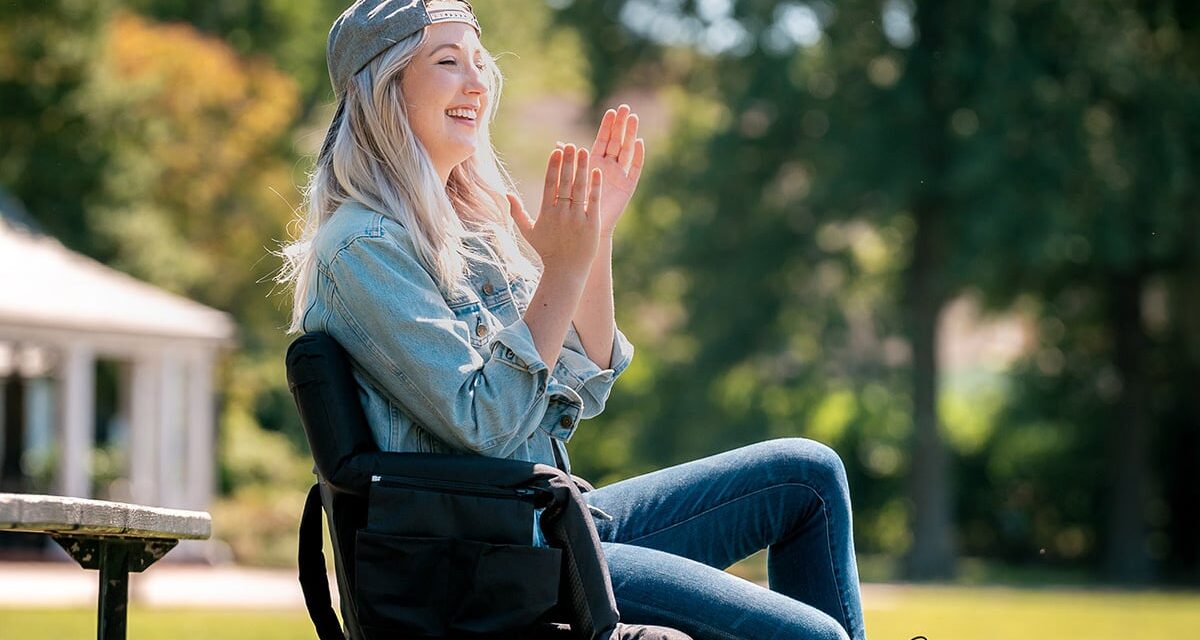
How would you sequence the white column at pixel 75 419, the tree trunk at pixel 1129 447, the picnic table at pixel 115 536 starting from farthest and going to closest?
the tree trunk at pixel 1129 447 < the white column at pixel 75 419 < the picnic table at pixel 115 536

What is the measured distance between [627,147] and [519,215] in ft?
1.14

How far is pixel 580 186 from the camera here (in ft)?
8.46

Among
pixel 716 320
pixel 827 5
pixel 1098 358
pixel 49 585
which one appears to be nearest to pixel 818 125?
pixel 827 5

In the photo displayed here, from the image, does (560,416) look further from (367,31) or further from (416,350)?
(367,31)

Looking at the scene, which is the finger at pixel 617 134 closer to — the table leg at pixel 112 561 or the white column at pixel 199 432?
the table leg at pixel 112 561

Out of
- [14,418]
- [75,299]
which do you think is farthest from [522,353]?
[14,418]

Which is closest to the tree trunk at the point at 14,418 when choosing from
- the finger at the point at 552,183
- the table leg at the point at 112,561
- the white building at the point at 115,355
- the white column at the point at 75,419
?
the white building at the point at 115,355

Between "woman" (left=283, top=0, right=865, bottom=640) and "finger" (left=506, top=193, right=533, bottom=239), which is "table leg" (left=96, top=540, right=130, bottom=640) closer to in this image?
"woman" (left=283, top=0, right=865, bottom=640)

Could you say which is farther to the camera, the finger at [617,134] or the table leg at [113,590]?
the finger at [617,134]

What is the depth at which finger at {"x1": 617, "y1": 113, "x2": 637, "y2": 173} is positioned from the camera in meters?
3.06

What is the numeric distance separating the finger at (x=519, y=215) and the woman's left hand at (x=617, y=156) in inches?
9.0

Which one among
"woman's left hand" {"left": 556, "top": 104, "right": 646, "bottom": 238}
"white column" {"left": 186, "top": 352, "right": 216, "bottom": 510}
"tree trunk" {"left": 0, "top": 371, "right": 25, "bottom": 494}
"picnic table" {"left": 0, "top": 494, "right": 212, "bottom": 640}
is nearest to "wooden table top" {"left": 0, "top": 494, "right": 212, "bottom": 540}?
"picnic table" {"left": 0, "top": 494, "right": 212, "bottom": 640}

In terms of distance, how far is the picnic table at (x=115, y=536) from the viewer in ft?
7.95

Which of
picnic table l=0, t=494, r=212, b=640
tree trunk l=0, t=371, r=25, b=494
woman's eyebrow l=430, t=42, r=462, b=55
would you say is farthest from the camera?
tree trunk l=0, t=371, r=25, b=494
